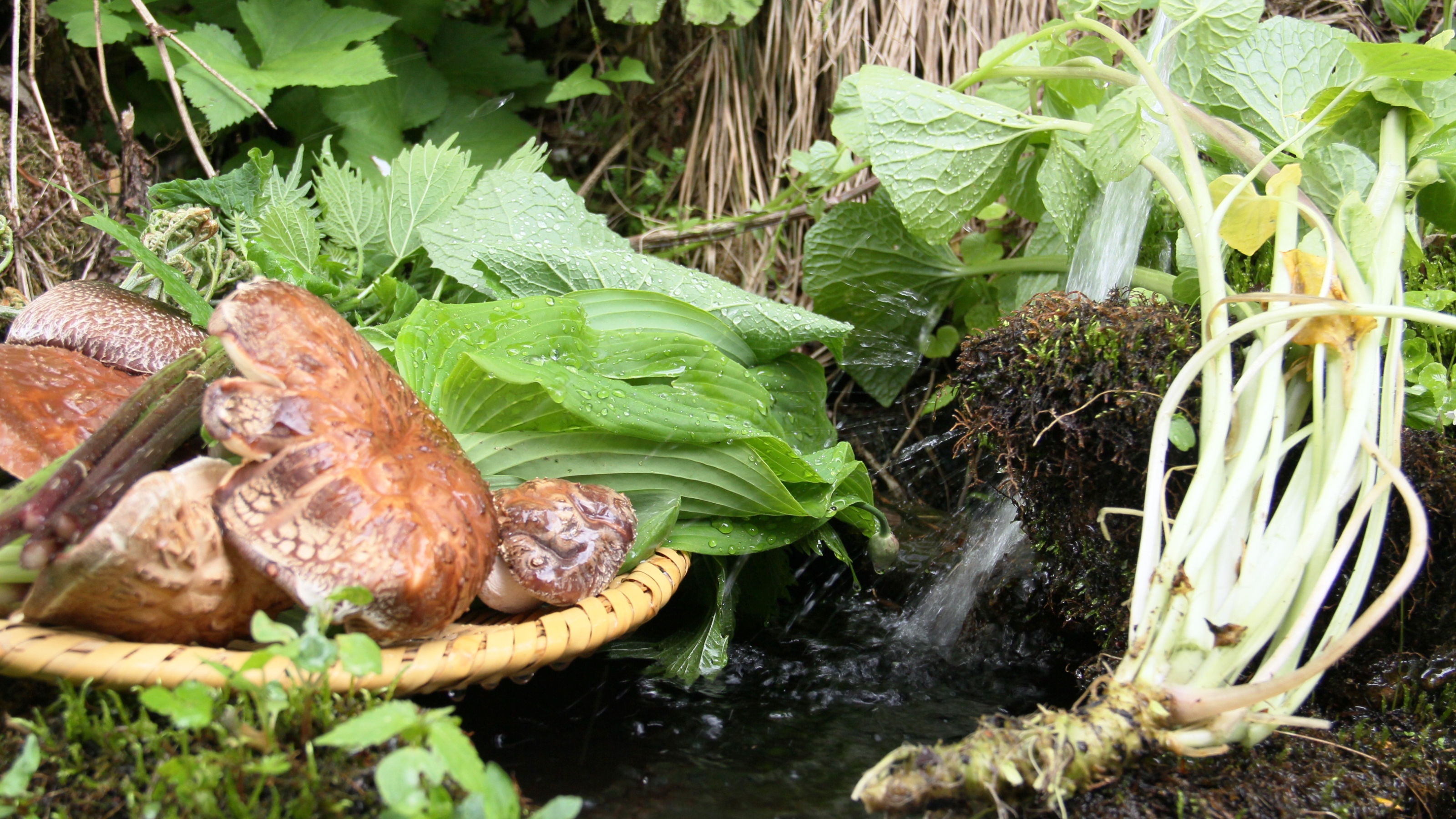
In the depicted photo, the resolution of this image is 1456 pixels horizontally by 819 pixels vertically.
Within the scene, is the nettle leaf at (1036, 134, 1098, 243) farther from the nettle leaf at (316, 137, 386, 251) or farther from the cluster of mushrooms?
the nettle leaf at (316, 137, 386, 251)

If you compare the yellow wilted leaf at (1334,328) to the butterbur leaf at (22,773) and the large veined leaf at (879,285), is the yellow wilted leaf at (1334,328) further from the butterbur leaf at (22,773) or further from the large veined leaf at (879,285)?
the butterbur leaf at (22,773)

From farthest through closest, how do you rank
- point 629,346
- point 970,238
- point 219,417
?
point 970,238, point 629,346, point 219,417

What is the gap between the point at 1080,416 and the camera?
1541mm

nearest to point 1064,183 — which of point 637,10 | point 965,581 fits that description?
point 965,581

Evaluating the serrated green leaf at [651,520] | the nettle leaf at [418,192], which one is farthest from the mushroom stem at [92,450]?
the nettle leaf at [418,192]

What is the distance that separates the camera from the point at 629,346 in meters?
1.78

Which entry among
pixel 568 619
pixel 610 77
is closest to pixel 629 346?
Result: pixel 568 619

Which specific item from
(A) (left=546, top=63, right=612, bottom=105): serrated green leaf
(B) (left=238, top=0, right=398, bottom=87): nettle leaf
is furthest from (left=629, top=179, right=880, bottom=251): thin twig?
(B) (left=238, top=0, right=398, bottom=87): nettle leaf

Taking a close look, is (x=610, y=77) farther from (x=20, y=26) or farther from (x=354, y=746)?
(x=354, y=746)

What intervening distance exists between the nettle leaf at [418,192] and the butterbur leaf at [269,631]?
1.39m

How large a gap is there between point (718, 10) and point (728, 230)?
2.17 ft

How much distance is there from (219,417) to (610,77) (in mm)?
2258

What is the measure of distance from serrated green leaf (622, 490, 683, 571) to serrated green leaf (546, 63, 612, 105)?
5.84 ft

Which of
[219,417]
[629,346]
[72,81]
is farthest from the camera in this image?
[72,81]
